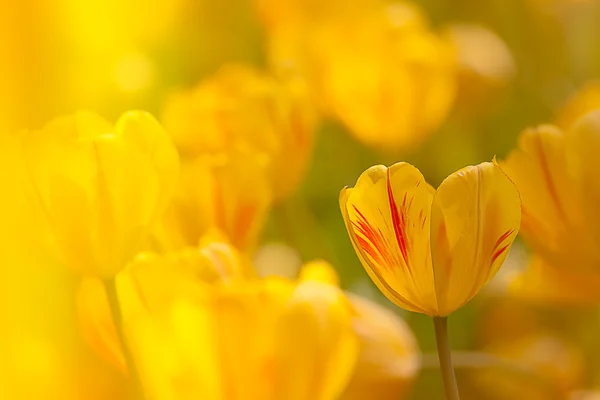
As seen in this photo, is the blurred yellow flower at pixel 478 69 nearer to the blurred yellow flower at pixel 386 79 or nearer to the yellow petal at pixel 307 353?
the blurred yellow flower at pixel 386 79

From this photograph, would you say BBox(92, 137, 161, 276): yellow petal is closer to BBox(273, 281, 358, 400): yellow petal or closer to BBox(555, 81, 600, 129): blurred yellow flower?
BBox(273, 281, 358, 400): yellow petal

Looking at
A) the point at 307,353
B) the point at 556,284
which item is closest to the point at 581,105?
the point at 556,284

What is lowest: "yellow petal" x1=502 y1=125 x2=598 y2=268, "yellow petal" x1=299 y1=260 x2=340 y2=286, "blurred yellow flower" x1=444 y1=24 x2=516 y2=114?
"yellow petal" x1=299 y1=260 x2=340 y2=286

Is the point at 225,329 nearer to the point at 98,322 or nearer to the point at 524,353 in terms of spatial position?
the point at 98,322

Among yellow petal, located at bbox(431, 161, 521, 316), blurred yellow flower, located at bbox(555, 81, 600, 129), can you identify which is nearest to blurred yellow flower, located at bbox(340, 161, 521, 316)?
yellow petal, located at bbox(431, 161, 521, 316)

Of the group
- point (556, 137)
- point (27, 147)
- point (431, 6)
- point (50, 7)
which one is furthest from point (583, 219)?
point (431, 6)

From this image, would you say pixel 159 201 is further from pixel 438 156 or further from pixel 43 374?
pixel 438 156
